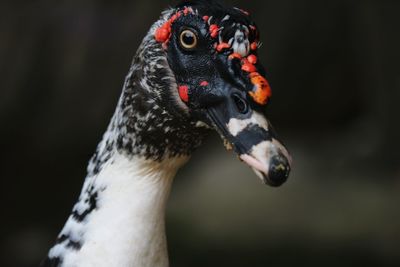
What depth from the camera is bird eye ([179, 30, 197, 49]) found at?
1.78 meters

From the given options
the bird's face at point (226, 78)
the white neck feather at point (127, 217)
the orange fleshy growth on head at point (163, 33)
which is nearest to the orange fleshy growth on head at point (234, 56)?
the bird's face at point (226, 78)

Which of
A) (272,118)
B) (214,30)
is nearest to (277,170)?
(214,30)

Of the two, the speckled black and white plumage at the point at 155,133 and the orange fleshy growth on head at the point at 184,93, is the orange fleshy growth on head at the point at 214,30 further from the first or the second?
the orange fleshy growth on head at the point at 184,93

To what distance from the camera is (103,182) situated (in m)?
2.03

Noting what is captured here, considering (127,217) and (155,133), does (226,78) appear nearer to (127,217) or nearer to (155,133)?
(155,133)

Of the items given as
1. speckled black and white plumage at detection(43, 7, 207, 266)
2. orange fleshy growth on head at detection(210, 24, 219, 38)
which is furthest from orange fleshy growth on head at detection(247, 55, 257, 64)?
speckled black and white plumage at detection(43, 7, 207, 266)

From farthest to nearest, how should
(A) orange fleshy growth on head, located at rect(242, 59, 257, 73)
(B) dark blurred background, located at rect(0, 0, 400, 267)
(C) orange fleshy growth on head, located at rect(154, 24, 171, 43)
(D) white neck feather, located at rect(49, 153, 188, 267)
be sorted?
(B) dark blurred background, located at rect(0, 0, 400, 267) < (D) white neck feather, located at rect(49, 153, 188, 267) < (C) orange fleshy growth on head, located at rect(154, 24, 171, 43) < (A) orange fleshy growth on head, located at rect(242, 59, 257, 73)

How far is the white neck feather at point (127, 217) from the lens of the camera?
6.43 feet

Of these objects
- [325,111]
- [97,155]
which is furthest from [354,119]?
[97,155]

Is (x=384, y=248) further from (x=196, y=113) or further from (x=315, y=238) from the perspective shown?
(x=196, y=113)

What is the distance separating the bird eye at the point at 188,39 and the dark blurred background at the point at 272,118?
3005 mm

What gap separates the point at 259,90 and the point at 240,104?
2.3 inches

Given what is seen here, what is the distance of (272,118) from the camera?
5.96 metres

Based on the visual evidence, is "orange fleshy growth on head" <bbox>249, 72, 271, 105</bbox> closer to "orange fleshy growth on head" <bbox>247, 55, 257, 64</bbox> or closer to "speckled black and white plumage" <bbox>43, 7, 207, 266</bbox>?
"orange fleshy growth on head" <bbox>247, 55, 257, 64</bbox>
